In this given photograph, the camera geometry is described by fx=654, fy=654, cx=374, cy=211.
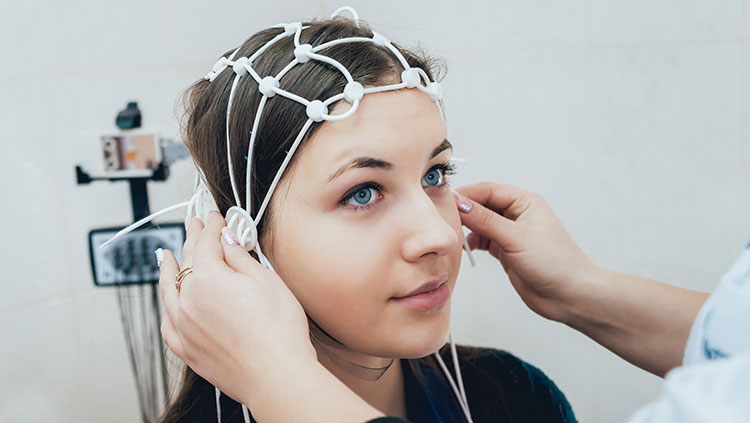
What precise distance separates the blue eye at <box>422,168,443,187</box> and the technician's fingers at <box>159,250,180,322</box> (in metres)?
0.37

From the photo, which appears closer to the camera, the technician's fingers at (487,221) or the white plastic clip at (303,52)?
the white plastic clip at (303,52)

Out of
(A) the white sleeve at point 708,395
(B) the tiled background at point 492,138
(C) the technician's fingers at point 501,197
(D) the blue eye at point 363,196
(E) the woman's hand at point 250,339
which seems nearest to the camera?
(A) the white sleeve at point 708,395

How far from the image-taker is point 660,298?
40.3 inches

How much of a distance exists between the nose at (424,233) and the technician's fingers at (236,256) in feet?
0.67

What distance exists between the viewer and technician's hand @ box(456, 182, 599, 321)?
3.51ft

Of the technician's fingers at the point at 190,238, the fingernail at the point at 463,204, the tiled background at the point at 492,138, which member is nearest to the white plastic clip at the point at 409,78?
the fingernail at the point at 463,204

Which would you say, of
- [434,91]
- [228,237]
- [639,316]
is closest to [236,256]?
[228,237]

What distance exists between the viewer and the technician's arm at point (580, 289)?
3.33 feet

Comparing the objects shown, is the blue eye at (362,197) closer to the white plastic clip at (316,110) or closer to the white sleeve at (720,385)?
the white plastic clip at (316,110)

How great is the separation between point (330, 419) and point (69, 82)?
1.42 meters

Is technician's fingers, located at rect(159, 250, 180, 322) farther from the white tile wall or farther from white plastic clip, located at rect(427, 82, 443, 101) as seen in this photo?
the white tile wall

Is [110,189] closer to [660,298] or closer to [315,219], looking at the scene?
[315,219]

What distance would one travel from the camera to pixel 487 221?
1.09m

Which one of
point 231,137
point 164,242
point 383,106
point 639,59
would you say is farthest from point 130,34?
point 639,59
